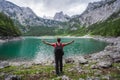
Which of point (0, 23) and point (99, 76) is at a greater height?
point (0, 23)

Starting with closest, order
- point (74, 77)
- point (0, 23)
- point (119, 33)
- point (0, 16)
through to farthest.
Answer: point (74, 77), point (119, 33), point (0, 23), point (0, 16)

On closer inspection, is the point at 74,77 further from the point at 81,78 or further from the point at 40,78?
the point at 40,78

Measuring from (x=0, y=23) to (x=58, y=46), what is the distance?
15405 cm

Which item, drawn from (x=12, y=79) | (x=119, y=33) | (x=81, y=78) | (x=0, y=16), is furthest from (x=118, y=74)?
(x=0, y=16)

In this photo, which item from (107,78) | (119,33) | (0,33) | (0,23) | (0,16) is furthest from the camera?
(0,16)

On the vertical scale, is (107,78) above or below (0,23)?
below

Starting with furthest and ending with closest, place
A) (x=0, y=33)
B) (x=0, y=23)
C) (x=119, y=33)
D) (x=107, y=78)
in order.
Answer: (x=0, y=23) → (x=0, y=33) → (x=119, y=33) → (x=107, y=78)

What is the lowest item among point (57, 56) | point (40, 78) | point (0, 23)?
point (40, 78)

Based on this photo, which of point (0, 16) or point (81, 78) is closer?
point (81, 78)

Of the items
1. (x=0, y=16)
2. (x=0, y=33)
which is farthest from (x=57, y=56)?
(x=0, y=16)

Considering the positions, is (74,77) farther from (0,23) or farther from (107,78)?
(0,23)

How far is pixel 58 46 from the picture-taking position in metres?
20.4

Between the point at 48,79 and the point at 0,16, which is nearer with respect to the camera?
the point at 48,79

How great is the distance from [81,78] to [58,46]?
4.31m
